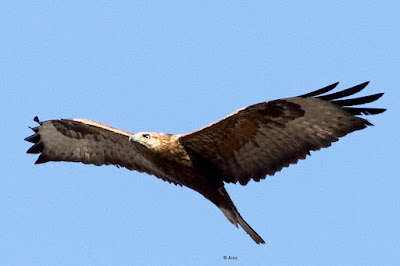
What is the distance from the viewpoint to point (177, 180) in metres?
12.4

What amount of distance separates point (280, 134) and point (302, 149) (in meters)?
0.38

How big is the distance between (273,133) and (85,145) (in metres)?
3.68

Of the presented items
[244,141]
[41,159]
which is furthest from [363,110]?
[41,159]

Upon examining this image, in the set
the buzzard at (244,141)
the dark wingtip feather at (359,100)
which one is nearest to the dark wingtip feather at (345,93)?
the buzzard at (244,141)

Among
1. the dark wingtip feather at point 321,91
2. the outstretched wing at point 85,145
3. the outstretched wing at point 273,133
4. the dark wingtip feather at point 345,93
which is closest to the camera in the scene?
the dark wingtip feather at point 345,93

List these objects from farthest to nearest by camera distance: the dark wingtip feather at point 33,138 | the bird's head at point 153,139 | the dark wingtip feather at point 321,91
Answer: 1. the dark wingtip feather at point 33,138
2. the bird's head at point 153,139
3. the dark wingtip feather at point 321,91

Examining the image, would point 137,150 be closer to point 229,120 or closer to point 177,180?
point 177,180

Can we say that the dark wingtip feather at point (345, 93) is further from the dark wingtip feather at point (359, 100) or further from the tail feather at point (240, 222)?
the tail feather at point (240, 222)

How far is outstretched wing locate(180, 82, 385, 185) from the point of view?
11195 millimetres

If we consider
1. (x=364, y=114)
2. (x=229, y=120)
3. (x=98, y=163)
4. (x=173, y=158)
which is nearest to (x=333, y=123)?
(x=364, y=114)

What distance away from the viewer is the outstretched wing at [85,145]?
1342cm

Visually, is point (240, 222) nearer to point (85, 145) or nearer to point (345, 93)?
point (345, 93)

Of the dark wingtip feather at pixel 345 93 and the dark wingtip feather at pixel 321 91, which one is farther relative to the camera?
the dark wingtip feather at pixel 321 91

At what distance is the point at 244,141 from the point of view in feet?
39.0
